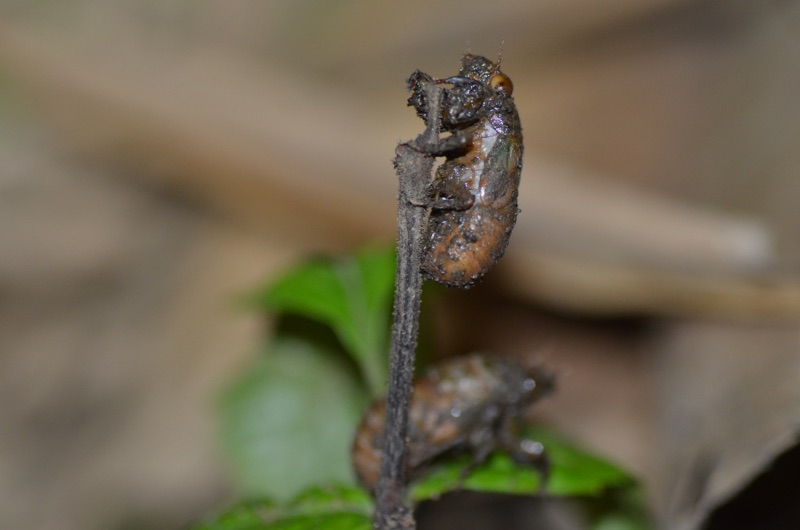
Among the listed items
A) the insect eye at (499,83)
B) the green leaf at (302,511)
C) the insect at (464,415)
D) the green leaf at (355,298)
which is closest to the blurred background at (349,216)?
the insect at (464,415)

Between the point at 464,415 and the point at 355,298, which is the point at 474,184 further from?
the point at 355,298

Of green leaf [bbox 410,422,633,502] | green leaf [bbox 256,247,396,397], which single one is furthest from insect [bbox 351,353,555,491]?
green leaf [bbox 256,247,396,397]

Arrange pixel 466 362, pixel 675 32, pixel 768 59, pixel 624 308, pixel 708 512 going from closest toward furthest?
pixel 708 512 → pixel 466 362 → pixel 624 308 → pixel 768 59 → pixel 675 32

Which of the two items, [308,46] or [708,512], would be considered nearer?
[708,512]

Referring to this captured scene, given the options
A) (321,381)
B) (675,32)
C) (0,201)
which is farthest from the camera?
(675,32)

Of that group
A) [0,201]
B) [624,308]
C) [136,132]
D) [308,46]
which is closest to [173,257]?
[136,132]

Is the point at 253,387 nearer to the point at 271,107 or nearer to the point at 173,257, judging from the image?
the point at 173,257
